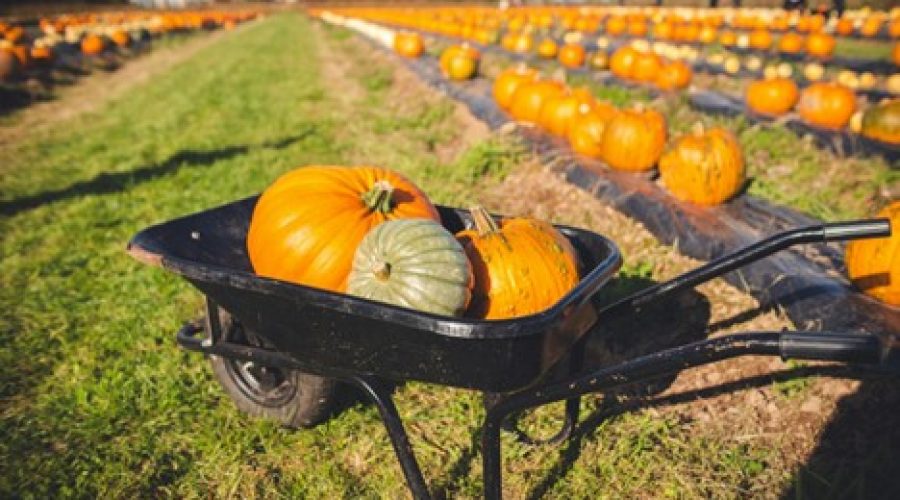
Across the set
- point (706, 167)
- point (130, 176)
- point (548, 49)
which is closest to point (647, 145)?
point (706, 167)

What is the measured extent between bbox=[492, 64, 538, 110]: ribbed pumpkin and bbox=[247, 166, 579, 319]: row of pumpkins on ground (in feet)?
17.1

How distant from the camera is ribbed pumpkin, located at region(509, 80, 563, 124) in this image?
6.53 metres

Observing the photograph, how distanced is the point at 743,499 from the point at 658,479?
1.07ft

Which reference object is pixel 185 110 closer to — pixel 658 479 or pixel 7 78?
pixel 7 78

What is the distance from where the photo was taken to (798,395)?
276 centimetres

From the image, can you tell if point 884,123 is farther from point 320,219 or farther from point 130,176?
point 130,176

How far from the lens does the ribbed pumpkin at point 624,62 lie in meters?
9.04

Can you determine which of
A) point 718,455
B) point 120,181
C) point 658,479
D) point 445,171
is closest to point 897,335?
point 718,455

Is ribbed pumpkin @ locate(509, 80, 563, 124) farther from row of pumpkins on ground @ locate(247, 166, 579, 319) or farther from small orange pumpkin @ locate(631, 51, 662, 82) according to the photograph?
row of pumpkins on ground @ locate(247, 166, 579, 319)

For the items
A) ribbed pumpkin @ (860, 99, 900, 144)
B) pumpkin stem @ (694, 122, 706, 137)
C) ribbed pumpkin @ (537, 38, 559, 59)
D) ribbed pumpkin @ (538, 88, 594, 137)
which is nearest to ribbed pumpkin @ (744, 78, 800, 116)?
ribbed pumpkin @ (860, 99, 900, 144)

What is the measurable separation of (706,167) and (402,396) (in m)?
2.76

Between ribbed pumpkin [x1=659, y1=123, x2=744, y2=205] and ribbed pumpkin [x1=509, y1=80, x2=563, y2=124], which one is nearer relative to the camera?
ribbed pumpkin [x1=659, y1=123, x2=744, y2=205]

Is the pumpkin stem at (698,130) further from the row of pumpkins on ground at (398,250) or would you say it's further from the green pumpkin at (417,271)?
the green pumpkin at (417,271)

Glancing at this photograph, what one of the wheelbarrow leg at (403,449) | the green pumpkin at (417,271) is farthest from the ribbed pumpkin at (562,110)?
the wheelbarrow leg at (403,449)
